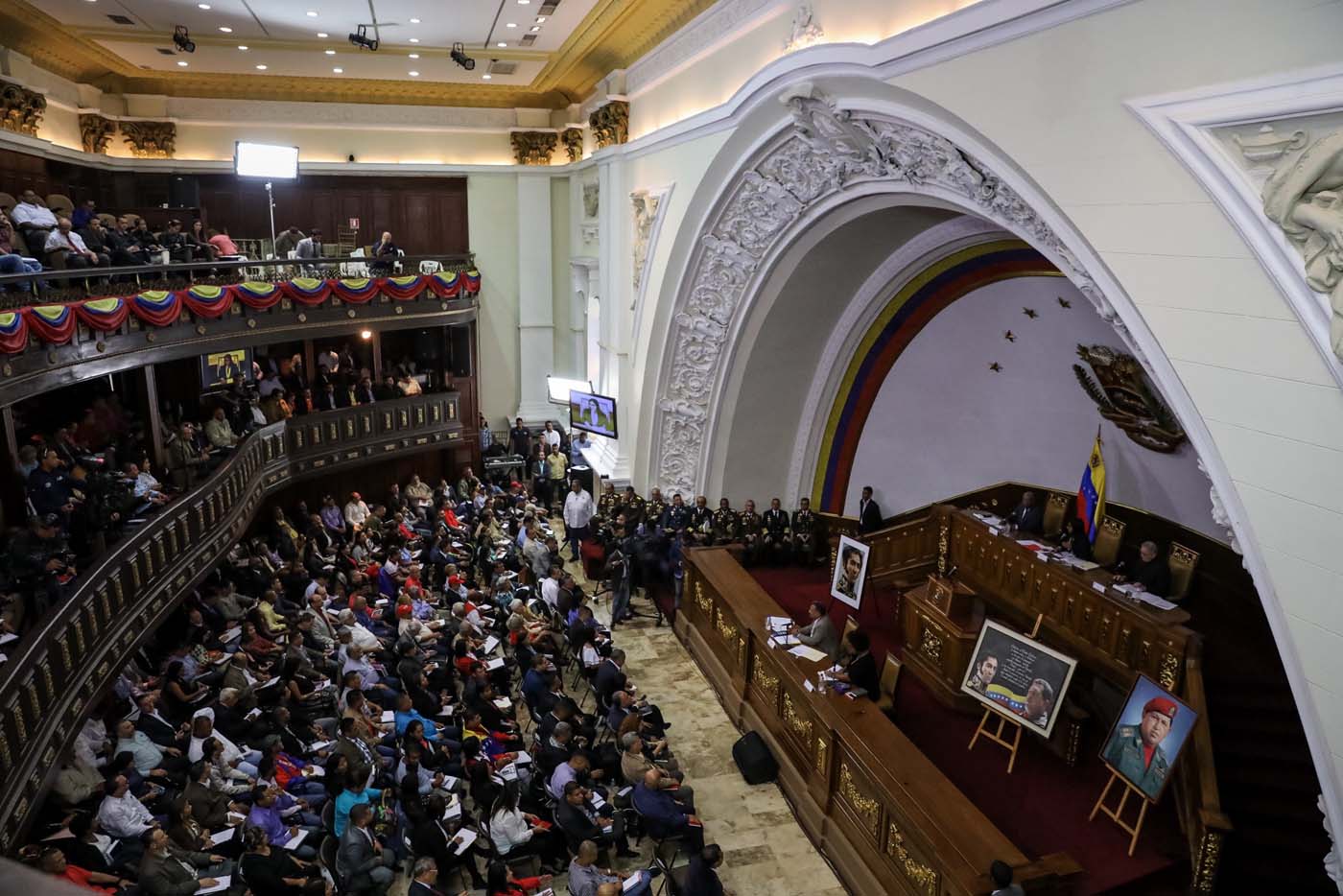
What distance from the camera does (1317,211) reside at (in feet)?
15.0

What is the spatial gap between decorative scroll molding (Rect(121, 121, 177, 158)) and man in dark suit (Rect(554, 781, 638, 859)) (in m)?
15.9

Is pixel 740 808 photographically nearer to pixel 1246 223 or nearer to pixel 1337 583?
pixel 1337 583

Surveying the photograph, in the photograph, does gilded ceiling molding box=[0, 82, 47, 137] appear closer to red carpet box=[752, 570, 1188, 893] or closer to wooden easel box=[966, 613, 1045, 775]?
red carpet box=[752, 570, 1188, 893]

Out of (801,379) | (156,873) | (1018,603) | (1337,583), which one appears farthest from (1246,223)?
(801,379)

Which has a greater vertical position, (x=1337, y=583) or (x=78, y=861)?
(x=1337, y=583)

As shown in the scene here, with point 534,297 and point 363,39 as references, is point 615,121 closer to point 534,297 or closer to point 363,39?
point 363,39

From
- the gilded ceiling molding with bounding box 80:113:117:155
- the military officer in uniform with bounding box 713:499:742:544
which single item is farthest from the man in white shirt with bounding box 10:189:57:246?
the military officer in uniform with bounding box 713:499:742:544

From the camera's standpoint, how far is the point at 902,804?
6.78m

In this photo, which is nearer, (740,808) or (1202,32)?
(1202,32)

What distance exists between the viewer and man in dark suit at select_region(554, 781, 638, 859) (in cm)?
700

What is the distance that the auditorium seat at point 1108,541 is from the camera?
398 inches

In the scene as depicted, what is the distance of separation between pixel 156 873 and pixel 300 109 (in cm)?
1601

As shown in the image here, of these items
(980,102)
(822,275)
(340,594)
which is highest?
(980,102)

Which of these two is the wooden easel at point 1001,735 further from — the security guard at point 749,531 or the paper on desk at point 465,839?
the security guard at point 749,531
